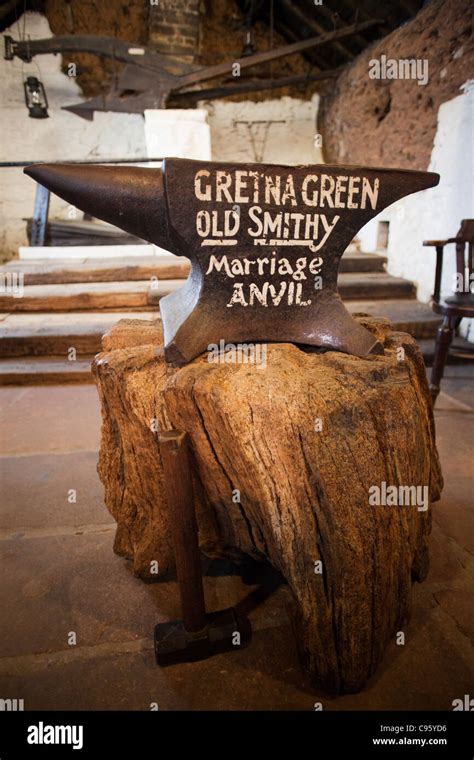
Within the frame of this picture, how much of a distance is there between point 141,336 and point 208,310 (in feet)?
1.15

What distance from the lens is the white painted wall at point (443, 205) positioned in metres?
3.56

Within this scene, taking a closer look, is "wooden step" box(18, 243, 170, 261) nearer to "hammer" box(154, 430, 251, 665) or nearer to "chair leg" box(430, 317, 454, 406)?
"chair leg" box(430, 317, 454, 406)

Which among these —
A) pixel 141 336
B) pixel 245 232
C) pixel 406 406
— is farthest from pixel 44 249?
pixel 406 406

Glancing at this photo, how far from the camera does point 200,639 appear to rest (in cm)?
125

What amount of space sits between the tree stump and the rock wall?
3.62 m

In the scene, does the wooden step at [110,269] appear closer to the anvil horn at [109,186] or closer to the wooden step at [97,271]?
the wooden step at [97,271]

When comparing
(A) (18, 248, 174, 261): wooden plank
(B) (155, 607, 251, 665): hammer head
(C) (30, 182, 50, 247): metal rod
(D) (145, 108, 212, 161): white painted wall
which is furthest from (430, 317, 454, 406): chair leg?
(C) (30, 182, 50, 247): metal rod

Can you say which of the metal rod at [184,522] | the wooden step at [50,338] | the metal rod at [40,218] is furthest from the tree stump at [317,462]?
the metal rod at [40,218]

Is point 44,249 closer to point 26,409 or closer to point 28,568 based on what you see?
→ point 26,409

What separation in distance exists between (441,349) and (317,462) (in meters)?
2.13

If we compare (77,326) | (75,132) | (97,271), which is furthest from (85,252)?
(75,132)

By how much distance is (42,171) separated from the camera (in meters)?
1.27

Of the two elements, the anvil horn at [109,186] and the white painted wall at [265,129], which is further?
the white painted wall at [265,129]

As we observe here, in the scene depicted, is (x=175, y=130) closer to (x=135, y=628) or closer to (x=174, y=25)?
(x=174, y=25)
